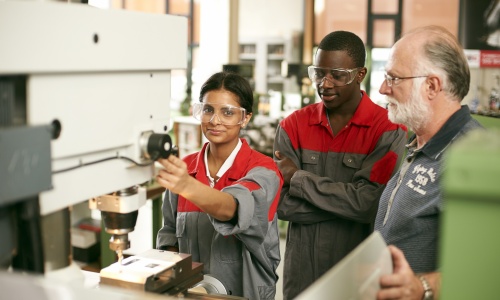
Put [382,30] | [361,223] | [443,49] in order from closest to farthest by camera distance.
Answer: [443,49]
[361,223]
[382,30]

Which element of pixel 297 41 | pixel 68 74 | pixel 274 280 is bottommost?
pixel 274 280

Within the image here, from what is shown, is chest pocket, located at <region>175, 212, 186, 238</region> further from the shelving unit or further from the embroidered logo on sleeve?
the shelving unit

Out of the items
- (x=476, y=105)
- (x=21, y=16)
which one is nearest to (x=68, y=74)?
(x=21, y=16)

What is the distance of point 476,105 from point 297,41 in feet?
12.3

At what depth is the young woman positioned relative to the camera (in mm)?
1586

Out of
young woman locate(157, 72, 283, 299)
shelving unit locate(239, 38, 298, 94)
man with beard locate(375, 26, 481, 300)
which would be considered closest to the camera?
man with beard locate(375, 26, 481, 300)

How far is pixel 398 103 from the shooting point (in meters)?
1.67

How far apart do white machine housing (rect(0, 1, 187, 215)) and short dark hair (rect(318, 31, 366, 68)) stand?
0.86m

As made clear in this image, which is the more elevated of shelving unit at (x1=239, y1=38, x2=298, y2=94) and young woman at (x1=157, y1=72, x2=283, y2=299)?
shelving unit at (x1=239, y1=38, x2=298, y2=94)

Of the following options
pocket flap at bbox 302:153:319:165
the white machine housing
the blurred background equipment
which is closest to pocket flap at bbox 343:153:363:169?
pocket flap at bbox 302:153:319:165

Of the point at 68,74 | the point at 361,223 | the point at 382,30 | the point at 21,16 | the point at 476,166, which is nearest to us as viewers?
the point at 476,166

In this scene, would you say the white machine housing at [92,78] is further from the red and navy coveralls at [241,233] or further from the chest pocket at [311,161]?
the chest pocket at [311,161]

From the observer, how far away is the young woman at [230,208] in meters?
1.59

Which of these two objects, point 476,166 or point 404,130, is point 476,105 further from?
point 476,166
